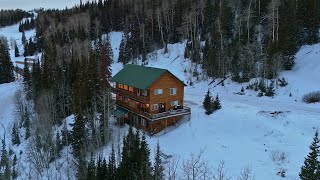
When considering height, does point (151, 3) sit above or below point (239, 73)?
above

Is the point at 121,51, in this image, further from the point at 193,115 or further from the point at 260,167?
the point at 260,167

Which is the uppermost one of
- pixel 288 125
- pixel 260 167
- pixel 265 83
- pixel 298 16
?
pixel 298 16

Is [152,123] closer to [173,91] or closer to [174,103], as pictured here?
[174,103]

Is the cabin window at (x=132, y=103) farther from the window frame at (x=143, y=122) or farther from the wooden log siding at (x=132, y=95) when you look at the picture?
the window frame at (x=143, y=122)

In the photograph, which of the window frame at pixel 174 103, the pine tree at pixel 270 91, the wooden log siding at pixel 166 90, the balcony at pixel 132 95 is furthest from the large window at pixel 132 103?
the pine tree at pixel 270 91

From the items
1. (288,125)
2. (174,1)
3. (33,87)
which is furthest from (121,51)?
(288,125)

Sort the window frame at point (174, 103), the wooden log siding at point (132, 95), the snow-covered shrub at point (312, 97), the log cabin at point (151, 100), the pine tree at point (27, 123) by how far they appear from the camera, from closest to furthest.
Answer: the log cabin at point (151, 100) → the wooden log siding at point (132, 95) → the snow-covered shrub at point (312, 97) → the window frame at point (174, 103) → the pine tree at point (27, 123)

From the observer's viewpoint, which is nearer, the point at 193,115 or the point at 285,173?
the point at 285,173
